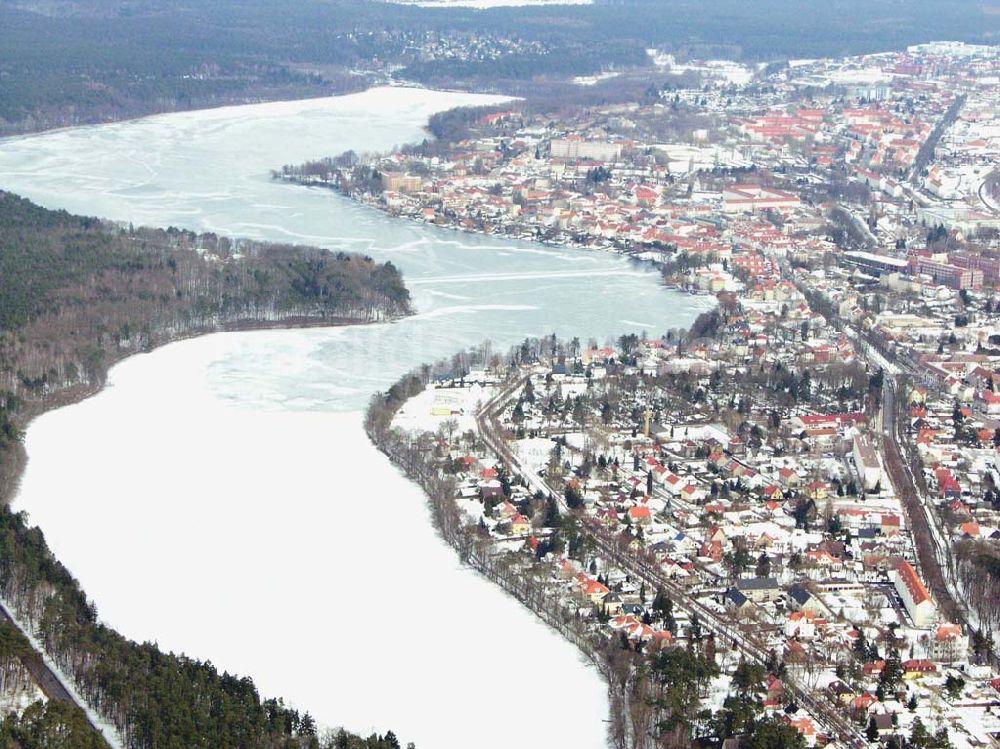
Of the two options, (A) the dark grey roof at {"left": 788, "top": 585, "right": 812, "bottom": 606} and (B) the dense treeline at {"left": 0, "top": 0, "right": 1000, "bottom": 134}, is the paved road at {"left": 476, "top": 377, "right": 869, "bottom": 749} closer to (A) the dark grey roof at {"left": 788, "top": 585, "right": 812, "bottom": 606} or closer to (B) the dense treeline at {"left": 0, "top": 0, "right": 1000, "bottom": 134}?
(A) the dark grey roof at {"left": 788, "top": 585, "right": 812, "bottom": 606}

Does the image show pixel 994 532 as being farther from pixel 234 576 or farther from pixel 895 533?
pixel 234 576

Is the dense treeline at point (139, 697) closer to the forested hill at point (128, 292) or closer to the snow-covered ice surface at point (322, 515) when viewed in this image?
the snow-covered ice surface at point (322, 515)

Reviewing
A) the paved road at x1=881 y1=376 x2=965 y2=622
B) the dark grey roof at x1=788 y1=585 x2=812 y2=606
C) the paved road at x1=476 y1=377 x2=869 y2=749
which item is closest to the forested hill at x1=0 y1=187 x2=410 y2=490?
the paved road at x1=476 y1=377 x2=869 y2=749

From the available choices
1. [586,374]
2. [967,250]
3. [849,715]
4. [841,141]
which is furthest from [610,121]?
[849,715]

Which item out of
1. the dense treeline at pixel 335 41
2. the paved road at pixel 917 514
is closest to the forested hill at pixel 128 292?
A: the paved road at pixel 917 514

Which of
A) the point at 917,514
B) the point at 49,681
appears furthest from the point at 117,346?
the point at 917,514

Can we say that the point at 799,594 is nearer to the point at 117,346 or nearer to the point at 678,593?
the point at 678,593
